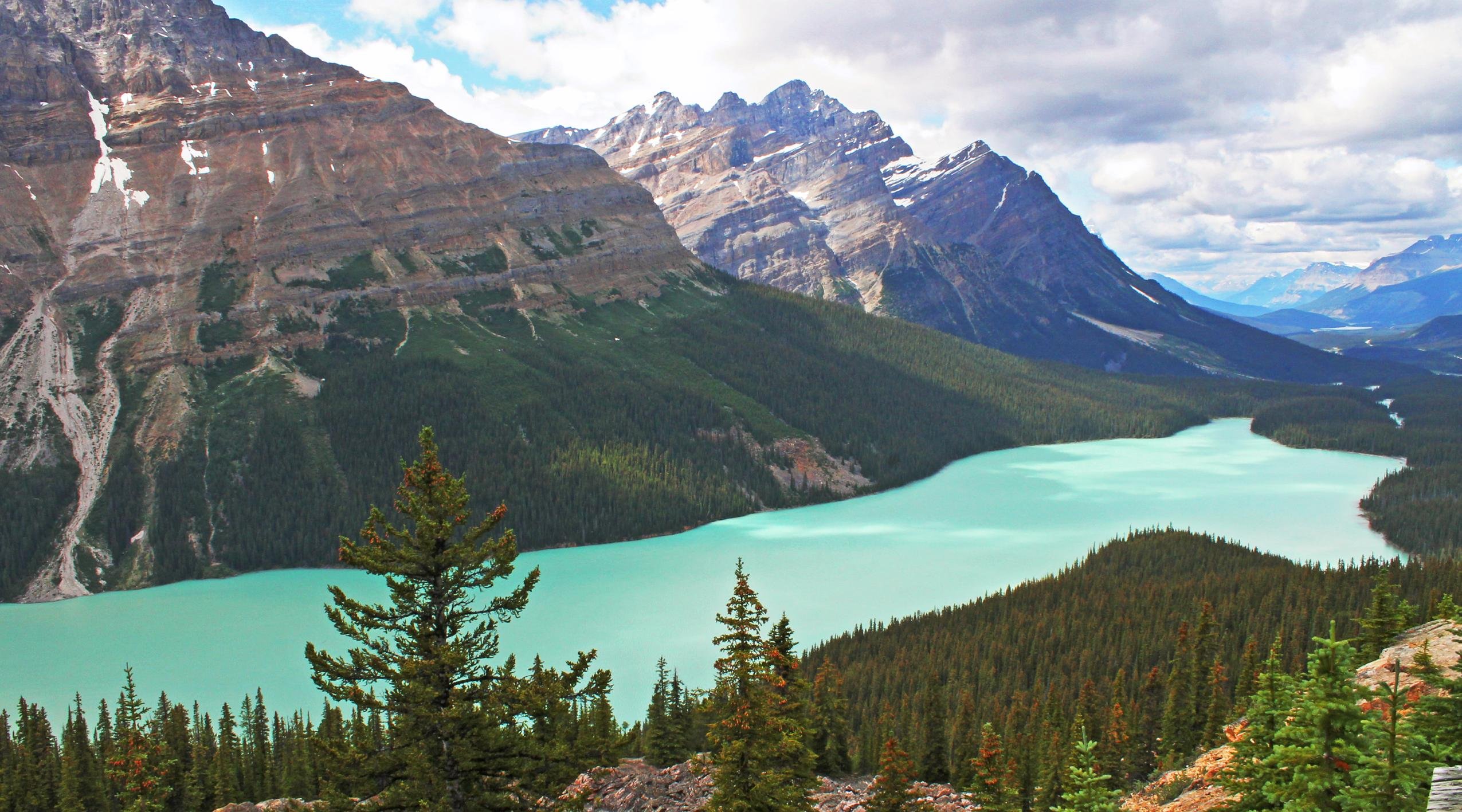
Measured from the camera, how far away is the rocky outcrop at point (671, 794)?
33.2 meters

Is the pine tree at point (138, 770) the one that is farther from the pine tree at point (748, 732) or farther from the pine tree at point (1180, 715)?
the pine tree at point (1180, 715)

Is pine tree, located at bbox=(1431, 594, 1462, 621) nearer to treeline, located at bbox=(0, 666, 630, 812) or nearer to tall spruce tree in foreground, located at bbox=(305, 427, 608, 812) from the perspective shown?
treeline, located at bbox=(0, 666, 630, 812)

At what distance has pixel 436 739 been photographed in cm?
2070

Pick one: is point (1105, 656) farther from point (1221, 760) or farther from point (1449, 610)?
point (1221, 760)

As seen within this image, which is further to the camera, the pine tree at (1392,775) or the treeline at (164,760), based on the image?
the treeline at (164,760)

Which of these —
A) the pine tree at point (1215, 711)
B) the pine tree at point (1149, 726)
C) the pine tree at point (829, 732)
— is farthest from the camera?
the pine tree at point (1149, 726)

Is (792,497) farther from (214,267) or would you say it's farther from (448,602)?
(448,602)

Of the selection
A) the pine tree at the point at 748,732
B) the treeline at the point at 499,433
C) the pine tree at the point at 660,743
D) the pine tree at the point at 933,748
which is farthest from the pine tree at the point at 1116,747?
the treeline at the point at 499,433

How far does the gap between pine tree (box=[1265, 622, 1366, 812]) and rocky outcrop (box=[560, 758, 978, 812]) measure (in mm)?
15917

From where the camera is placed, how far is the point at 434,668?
2041 centimetres

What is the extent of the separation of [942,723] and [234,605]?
244 ft

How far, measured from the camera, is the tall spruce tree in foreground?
20234 mm

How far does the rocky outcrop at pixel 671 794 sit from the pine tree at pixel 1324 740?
15.9m

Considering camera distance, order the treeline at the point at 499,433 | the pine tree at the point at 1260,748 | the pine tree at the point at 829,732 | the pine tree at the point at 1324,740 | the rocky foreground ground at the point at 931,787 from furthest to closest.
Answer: the treeline at the point at 499,433, the pine tree at the point at 829,732, the rocky foreground ground at the point at 931,787, the pine tree at the point at 1260,748, the pine tree at the point at 1324,740
